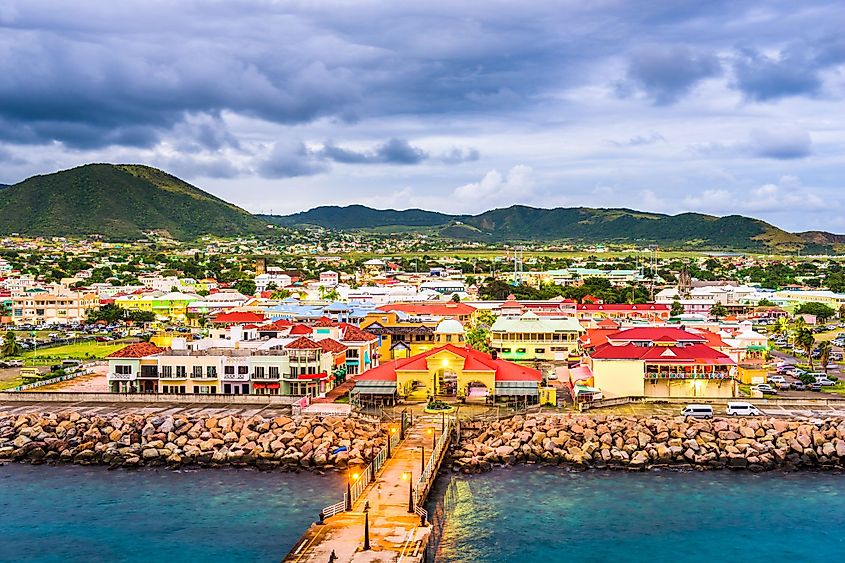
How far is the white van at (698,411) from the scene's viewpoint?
42.1m

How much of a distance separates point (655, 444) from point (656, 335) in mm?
20128

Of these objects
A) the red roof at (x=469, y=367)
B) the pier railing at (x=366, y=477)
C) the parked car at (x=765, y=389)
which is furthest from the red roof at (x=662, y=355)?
the pier railing at (x=366, y=477)

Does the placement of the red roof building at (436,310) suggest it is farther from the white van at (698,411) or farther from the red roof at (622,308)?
the white van at (698,411)

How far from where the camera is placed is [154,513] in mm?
31578

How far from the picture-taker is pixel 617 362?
46938 mm

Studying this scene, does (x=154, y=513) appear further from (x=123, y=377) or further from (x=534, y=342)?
(x=534, y=342)

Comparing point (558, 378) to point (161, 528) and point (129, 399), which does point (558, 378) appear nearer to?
point (129, 399)

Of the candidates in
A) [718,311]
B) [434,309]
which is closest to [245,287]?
[434,309]

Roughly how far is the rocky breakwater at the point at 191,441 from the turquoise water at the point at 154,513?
103cm

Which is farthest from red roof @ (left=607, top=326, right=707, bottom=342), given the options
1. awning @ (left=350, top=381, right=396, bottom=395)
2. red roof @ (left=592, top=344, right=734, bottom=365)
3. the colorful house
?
awning @ (left=350, top=381, right=396, bottom=395)

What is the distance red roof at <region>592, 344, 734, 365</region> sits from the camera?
4731cm

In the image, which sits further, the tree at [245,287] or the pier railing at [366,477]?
the tree at [245,287]

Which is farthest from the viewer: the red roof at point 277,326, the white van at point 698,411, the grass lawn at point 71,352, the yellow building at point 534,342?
the grass lawn at point 71,352

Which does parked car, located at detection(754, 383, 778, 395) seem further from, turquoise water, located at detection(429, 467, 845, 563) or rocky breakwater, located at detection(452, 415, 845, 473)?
turquoise water, located at detection(429, 467, 845, 563)
